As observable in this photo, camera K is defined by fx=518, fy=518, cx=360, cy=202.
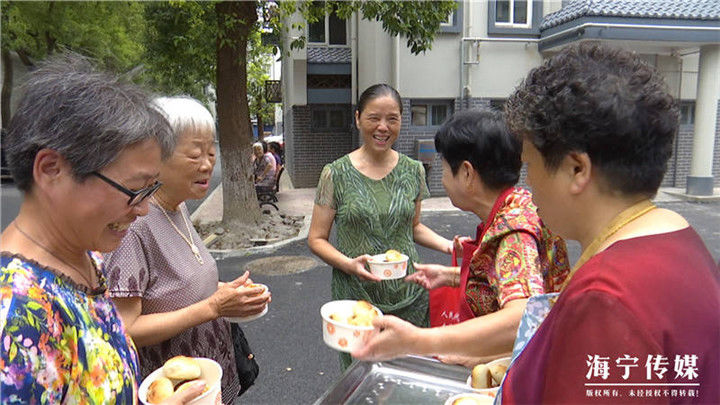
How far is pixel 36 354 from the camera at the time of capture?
111 cm

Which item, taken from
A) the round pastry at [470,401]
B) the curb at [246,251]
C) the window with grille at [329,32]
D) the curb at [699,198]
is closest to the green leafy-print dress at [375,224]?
the round pastry at [470,401]

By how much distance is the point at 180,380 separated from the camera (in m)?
1.62

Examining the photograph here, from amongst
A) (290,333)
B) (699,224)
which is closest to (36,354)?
(290,333)

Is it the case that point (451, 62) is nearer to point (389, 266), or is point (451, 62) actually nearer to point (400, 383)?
point (389, 266)

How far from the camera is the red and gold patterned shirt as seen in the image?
168cm

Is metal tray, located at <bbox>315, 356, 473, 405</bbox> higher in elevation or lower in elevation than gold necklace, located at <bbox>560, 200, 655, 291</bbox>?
lower

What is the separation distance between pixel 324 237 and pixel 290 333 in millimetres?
2459

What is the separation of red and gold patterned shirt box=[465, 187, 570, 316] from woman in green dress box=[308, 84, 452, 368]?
965 millimetres

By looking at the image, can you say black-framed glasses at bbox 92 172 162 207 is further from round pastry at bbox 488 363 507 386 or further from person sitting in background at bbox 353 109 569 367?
round pastry at bbox 488 363 507 386

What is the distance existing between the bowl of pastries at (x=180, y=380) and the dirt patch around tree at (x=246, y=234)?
7194 mm

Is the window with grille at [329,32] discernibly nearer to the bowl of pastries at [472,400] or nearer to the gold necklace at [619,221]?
the bowl of pastries at [472,400]

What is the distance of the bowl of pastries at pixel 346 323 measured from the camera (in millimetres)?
1921

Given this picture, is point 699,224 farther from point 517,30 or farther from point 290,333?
point 290,333
